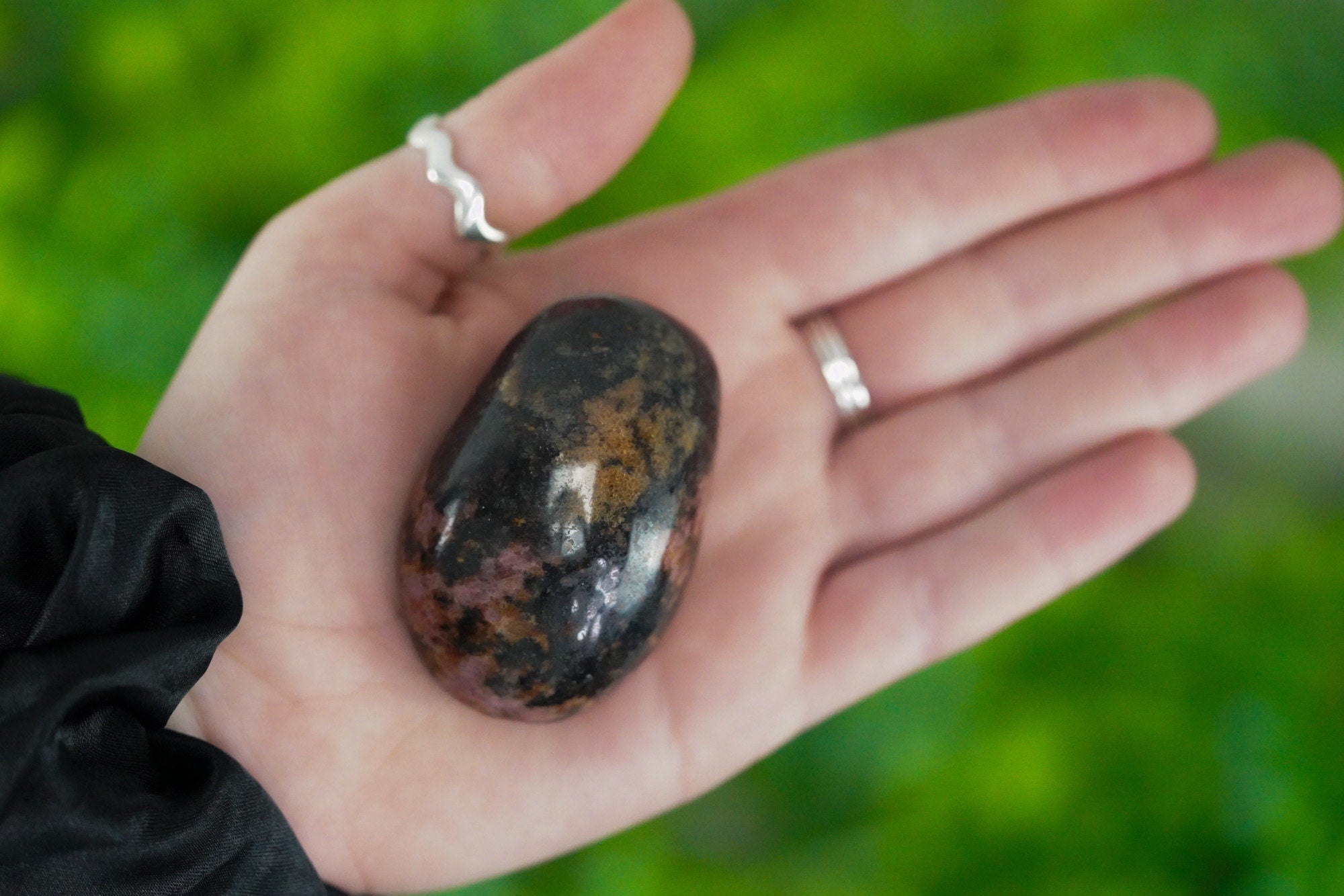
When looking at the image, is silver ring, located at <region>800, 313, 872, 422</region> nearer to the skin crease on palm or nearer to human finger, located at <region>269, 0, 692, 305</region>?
the skin crease on palm

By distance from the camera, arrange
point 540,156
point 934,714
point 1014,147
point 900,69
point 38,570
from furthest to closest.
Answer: point 900,69, point 934,714, point 1014,147, point 540,156, point 38,570

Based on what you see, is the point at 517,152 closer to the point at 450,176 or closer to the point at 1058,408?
the point at 450,176

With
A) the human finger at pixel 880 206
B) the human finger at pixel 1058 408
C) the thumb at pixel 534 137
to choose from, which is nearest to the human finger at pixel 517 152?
the thumb at pixel 534 137

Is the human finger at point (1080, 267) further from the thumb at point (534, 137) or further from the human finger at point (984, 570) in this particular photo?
the thumb at point (534, 137)

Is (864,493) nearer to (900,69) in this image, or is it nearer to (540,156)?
(540,156)

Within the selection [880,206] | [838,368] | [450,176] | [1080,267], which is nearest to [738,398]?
[838,368]

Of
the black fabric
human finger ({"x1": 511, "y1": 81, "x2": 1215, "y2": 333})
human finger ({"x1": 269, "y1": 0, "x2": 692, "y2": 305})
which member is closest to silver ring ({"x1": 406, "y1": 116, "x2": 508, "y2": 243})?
human finger ({"x1": 269, "y1": 0, "x2": 692, "y2": 305})

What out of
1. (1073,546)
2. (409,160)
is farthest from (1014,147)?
(409,160)
